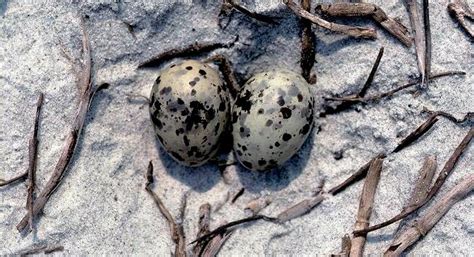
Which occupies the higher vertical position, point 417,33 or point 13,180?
point 417,33

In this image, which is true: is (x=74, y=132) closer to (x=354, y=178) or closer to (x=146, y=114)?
(x=146, y=114)

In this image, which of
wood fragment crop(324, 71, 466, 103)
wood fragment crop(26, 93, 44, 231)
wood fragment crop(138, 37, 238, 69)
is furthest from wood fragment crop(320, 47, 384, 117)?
wood fragment crop(26, 93, 44, 231)

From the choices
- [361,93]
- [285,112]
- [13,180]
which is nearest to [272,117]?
[285,112]

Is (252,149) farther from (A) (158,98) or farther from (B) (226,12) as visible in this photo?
(B) (226,12)

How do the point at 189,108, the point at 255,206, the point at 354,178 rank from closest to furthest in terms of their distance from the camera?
the point at 189,108 → the point at 354,178 → the point at 255,206

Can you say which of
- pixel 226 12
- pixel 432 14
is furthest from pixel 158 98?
pixel 432 14

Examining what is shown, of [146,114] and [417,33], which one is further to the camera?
[146,114]

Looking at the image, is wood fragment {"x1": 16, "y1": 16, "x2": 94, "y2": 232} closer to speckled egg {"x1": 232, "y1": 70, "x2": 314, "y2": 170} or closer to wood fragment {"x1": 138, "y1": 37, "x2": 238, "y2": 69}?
wood fragment {"x1": 138, "y1": 37, "x2": 238, "y2": 69}
